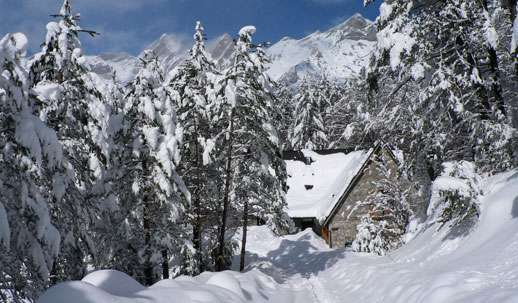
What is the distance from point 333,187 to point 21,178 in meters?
30.5

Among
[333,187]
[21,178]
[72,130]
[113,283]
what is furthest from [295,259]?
[21,178]

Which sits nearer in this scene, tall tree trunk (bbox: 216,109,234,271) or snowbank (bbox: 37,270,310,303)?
snowbank (bbox: 37,270,310,303)

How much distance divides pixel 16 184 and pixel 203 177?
11193 millimetres

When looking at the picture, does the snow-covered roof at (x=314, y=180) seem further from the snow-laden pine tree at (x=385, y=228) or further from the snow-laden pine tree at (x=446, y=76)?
the snow-laden pine tree at (x=446, y=76)

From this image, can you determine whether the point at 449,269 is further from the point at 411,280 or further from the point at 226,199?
the point at 226,199

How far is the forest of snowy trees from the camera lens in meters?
8.95

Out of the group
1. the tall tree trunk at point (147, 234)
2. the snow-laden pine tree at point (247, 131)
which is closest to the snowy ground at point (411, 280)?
the tall tree trunk at point (147, 234)

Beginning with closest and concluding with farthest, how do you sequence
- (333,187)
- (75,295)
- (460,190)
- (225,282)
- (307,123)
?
(75,295) < (460,190) < (225,282) < (333,187) < (307,123)

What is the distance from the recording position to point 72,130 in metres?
13.3

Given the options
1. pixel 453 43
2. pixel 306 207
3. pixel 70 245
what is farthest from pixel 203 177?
pixel 306 207

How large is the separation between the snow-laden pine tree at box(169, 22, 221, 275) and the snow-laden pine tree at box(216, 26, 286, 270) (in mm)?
829

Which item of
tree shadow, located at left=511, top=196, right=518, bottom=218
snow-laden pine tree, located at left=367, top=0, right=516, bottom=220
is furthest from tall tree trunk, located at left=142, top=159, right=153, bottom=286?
tree shadow, located at left=511, top=196, right=518, bottom=218

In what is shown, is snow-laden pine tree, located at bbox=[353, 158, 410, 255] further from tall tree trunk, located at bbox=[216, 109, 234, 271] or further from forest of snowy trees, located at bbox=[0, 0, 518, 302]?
tall tree trunk, located at bbox=[216, 109, 234, 271]

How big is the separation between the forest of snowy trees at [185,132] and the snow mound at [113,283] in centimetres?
128
